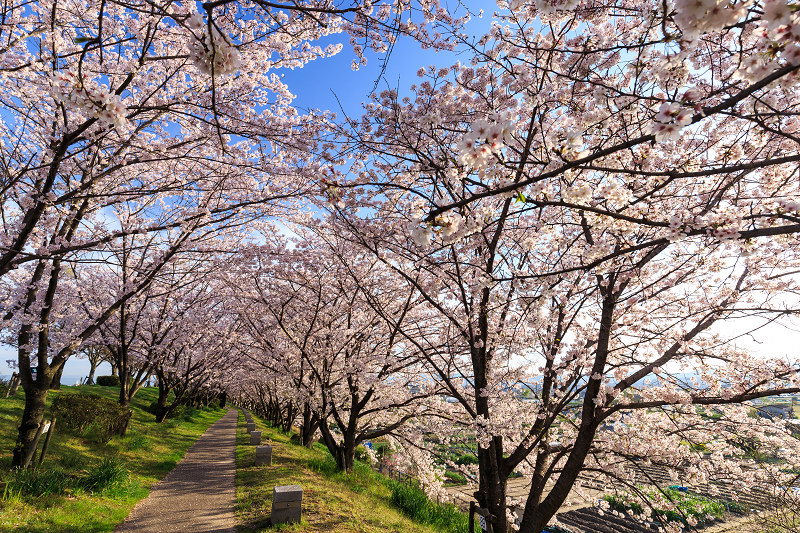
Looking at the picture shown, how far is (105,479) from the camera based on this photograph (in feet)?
22.6

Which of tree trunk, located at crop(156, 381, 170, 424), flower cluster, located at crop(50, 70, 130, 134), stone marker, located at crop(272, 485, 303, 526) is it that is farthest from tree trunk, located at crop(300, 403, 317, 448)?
flower cluster, located at crop(50, 70, 130, 134)

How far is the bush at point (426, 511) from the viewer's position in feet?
27.0

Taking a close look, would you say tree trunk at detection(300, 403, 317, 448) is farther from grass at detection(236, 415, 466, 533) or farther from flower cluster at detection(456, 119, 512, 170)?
flower cluster at detection(456, 119, 512, 170)

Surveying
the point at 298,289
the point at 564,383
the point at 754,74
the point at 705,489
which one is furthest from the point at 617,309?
the point at 298,289

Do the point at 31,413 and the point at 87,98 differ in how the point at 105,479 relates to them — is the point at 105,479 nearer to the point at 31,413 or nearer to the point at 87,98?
the point at 31,413

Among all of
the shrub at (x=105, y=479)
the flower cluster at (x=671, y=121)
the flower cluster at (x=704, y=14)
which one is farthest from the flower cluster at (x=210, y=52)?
the shrub at (x=105, y=479)

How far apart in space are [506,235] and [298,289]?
23.6 feet

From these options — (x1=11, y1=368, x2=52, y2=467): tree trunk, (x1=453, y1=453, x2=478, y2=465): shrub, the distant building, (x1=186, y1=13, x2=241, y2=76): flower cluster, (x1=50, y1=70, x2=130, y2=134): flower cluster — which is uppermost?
(x1=186, y1=13, x2=241, y2=76): flower cluster

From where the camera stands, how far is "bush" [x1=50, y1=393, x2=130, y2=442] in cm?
1046

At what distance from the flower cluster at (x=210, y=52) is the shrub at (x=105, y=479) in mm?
8222

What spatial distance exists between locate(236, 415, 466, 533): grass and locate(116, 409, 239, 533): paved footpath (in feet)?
0.97

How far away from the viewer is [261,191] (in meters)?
7.71

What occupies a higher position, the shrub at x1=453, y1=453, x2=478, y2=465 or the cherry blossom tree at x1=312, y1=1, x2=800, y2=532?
the cherry blossom tree at x1=312, y1=1, x2=800, y2=532

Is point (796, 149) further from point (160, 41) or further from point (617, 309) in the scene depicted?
point (160, 41)
